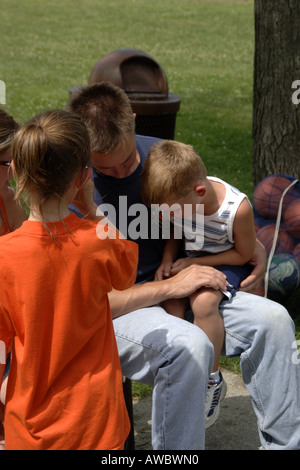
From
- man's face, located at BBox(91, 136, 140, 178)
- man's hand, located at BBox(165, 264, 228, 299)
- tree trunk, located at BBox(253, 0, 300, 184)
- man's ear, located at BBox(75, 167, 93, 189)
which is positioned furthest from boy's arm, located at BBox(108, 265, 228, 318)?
tree trunk, located at BBox(253, 0, 300, 184)

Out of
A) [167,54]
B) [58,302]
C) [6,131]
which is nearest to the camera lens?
[58,302]

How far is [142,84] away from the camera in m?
5.66

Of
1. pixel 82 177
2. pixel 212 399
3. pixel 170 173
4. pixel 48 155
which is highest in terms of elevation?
pixel 48 155

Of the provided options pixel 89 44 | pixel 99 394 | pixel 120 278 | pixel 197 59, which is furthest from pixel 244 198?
pixel 89 44

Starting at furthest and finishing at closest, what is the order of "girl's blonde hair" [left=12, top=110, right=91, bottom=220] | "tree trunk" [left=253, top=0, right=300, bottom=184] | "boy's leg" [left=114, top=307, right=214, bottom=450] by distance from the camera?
"tree trunk" [left=253, top=0, right=300, bottom=184] → "boy's leg" [left=114, top=307, right=214, bottom=450] → "girl's blonde hair" [left=12, top=110, right=91, bottom=220]

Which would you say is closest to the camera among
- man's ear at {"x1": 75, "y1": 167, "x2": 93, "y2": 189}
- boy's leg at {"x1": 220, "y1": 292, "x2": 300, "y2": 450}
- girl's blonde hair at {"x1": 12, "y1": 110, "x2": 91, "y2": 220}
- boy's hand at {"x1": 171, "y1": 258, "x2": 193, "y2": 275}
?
girl's blonde hair at {"x1": 12, "y1": 110, "x2": 91, "y2": 220}

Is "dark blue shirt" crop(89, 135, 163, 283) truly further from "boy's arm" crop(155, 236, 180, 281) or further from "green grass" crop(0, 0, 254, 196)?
"green grass" crop(0, 0, 254, 196)

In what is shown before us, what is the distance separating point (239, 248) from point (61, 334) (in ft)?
3.47

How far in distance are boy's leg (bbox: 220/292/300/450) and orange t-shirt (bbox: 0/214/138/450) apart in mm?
697

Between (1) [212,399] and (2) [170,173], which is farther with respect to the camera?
(1) [212,399]

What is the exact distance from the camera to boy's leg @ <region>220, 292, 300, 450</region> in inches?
101

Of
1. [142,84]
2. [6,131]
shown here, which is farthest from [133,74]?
[6,131]

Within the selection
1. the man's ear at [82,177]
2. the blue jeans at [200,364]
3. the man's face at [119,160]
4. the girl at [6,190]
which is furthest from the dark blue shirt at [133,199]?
the man's ear at [82,177]

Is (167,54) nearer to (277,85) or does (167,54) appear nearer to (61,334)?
(277,85)
